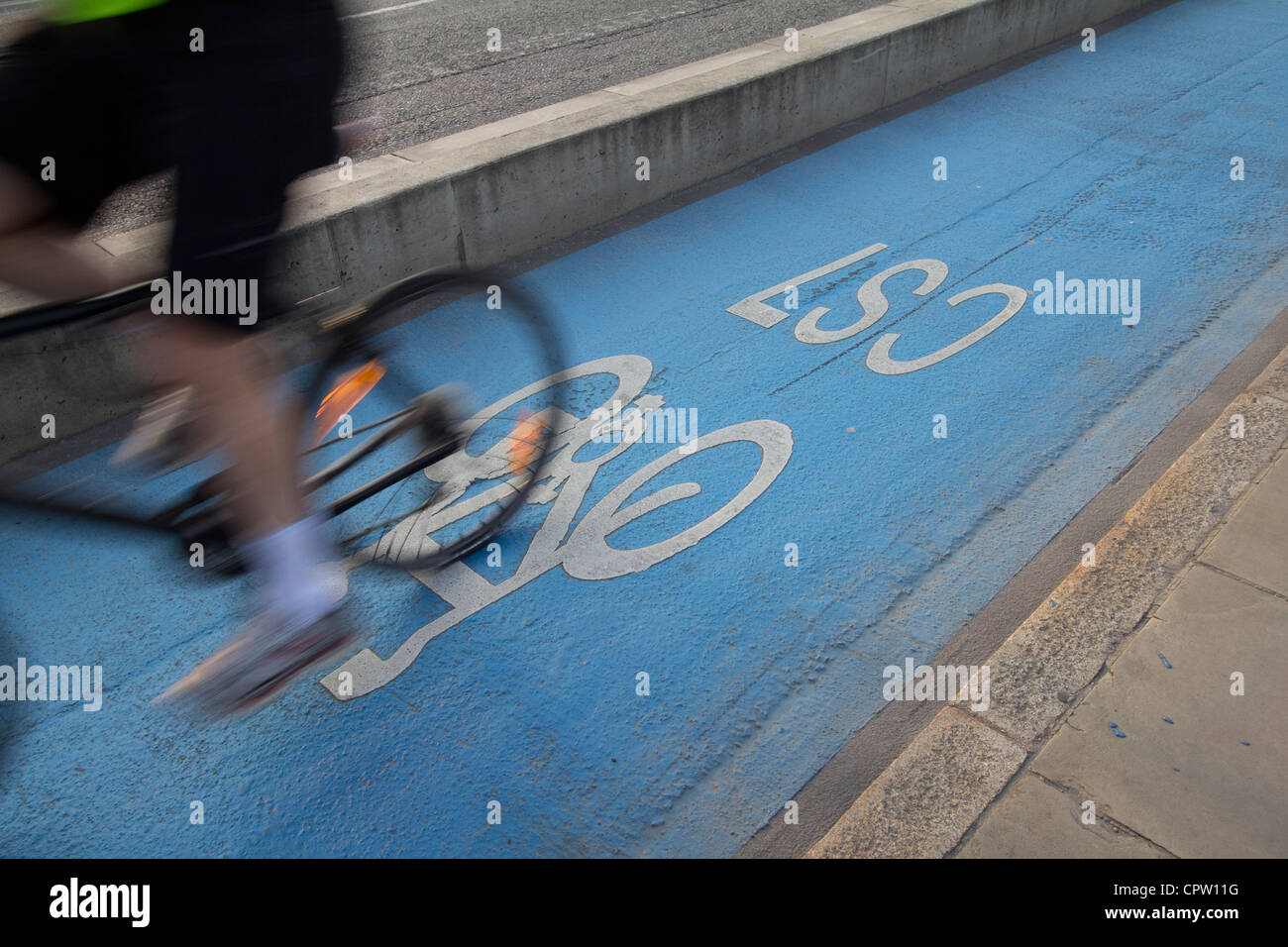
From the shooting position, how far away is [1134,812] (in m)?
2.58

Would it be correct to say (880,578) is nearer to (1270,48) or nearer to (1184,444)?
(1184,444)

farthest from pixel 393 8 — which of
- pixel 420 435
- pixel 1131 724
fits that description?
pixel 1131 724

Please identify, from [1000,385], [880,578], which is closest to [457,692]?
[880,578]

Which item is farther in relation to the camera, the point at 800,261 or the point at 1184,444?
the point at 800,261

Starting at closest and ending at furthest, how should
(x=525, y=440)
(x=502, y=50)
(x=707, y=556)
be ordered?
(x=707, y=556), (x=525, y=440), (x=502, y=50)

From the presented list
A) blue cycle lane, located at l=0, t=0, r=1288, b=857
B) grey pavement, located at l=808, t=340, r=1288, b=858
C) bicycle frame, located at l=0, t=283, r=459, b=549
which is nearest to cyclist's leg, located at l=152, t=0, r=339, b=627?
bicycle frame, located at l=0, t=283, r=459, b=549

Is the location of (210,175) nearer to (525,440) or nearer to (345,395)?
(345,395)

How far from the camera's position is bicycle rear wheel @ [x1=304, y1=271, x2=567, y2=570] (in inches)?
124

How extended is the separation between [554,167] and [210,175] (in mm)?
3447

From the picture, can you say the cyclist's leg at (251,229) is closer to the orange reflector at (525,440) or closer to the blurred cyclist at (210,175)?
the blurred cyclist at (210,175)

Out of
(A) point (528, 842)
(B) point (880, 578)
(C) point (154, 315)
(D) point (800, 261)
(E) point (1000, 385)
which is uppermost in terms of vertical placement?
(C) point (154, 315)

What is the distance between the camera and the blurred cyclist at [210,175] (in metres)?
2.33

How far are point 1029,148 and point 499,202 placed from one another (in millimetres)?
4058

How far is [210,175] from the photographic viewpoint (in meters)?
2.51
